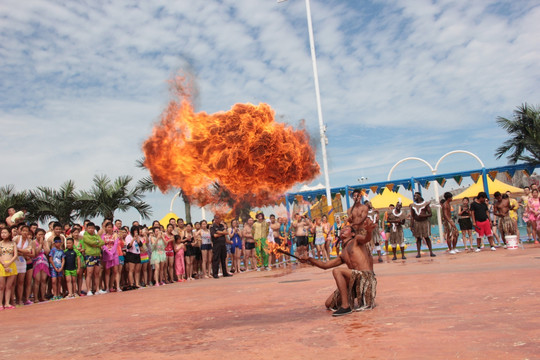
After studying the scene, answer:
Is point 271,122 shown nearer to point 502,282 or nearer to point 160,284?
point 160,284

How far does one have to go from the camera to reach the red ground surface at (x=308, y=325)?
3549 mm

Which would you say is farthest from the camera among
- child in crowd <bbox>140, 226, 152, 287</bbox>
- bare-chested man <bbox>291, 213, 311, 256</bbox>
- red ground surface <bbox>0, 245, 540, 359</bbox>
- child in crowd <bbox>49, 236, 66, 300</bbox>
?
bare-chested man <bbox>291, 213, 311, 256</bbox>

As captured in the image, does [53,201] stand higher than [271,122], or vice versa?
[271,122]

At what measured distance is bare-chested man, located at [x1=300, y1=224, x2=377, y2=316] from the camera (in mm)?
5262

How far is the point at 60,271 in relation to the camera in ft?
34.3

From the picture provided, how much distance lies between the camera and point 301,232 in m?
14.9

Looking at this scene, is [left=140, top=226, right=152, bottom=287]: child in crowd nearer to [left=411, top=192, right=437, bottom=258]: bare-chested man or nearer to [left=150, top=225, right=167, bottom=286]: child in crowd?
[left=150, top=225, right=167, bottom=286]: child in crowd

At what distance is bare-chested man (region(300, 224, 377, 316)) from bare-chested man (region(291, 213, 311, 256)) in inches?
366

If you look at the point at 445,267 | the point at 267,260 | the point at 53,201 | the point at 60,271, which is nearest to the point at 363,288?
the point at 445,267

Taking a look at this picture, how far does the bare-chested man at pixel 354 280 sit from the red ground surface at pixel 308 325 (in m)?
0.16

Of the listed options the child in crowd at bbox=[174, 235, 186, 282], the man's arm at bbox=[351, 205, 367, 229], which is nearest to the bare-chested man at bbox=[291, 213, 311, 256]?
the child in crowd at bbox=[174, 235, 186, 282]

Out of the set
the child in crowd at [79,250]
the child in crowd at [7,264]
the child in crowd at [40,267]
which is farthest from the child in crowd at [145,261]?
the child in crowd at [7,264]

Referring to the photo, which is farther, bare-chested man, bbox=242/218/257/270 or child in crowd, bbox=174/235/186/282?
bare-chested man, bbox=242/218/257/270

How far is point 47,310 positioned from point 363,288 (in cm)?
587
